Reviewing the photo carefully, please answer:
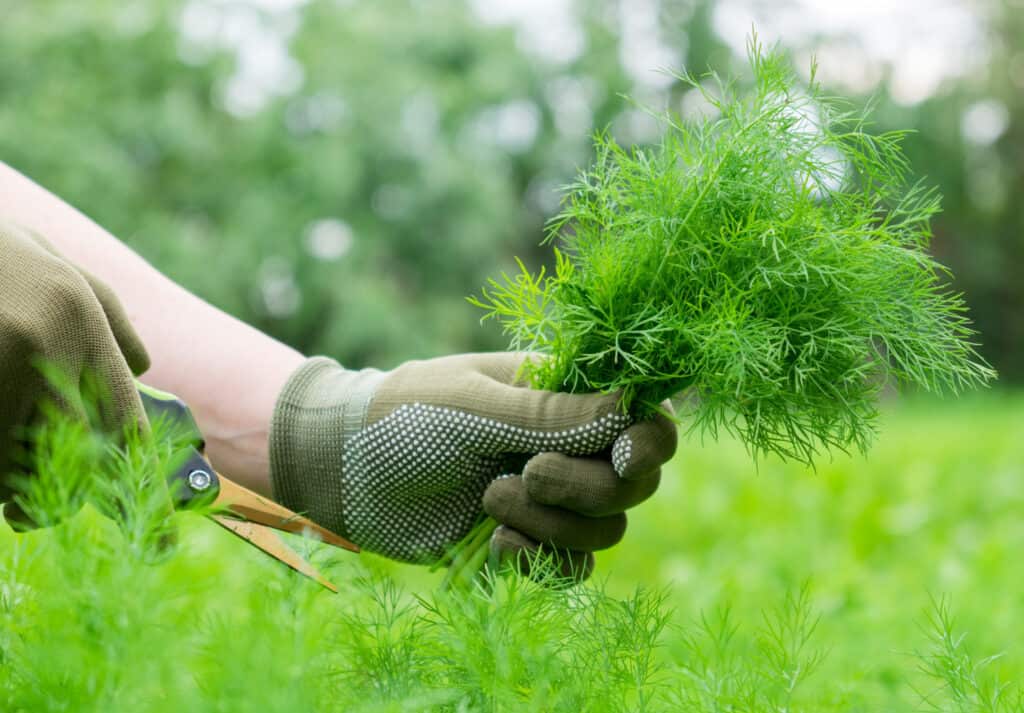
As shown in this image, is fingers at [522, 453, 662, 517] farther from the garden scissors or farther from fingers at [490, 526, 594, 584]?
the garden scissors

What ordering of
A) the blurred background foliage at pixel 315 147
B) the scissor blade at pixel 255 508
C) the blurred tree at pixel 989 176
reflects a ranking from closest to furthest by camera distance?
the scissor blade at pixel 255 508, the blurred background foliage at pixel 315 147, the blurred tree at pixel 989 176

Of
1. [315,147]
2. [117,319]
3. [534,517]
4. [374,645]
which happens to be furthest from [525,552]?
[315,147]

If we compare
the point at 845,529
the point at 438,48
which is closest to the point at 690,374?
the point at 845,529

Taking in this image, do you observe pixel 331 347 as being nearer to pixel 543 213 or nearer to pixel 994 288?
pixel 543 213

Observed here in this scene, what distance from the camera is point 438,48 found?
12.2 m

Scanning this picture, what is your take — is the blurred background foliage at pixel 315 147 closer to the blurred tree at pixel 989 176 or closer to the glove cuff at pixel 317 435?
the blurred tree at pixel 989 176

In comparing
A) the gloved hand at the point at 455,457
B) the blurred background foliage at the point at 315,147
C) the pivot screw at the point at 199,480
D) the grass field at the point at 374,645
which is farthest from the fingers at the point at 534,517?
the blurred background foliage at the point at 315,147

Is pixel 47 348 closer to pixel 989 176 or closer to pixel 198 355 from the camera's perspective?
pixel 198 355

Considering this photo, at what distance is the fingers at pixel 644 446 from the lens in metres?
1.40

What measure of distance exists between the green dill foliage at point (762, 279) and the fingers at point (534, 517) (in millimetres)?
219

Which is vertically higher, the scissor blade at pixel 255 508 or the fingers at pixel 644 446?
the fingers at pixel 644 446

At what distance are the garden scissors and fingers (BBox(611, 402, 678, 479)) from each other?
0.44m

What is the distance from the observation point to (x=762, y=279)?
52.9 inches

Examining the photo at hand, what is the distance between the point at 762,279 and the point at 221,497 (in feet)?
2.74
